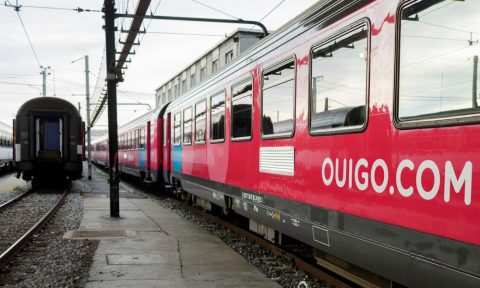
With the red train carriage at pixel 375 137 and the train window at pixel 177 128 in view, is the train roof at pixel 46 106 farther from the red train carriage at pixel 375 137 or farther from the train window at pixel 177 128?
the red train carriage at pixel 375 137

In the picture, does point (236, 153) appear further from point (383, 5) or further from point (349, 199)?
point (383, 5)

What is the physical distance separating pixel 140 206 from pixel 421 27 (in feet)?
36.9

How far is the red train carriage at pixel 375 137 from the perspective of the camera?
314cm

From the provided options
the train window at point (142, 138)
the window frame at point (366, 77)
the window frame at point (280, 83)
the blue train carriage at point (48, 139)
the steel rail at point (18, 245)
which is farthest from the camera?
the train window at point (142, 138)

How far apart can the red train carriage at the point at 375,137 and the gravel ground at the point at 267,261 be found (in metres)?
0.47

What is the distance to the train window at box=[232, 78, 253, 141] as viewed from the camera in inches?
288

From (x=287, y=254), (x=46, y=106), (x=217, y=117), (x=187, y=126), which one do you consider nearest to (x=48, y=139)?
(x=46, y=106)

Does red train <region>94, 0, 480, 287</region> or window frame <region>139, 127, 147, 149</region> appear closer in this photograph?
red train <region>94, 0, 480, 287</region>

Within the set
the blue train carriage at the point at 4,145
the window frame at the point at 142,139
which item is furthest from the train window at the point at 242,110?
the blue train carriage at the point at 4,145

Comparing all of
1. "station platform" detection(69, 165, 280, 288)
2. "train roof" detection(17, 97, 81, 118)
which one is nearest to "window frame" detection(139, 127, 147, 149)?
"train roof" detection(17, 97, 81, 118)

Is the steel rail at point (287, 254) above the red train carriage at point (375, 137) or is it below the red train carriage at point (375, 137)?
below

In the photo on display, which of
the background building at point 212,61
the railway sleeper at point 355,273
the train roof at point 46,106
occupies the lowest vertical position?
the railway sleeper at point 355,273

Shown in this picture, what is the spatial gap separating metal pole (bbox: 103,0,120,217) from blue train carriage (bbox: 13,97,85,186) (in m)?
7.06

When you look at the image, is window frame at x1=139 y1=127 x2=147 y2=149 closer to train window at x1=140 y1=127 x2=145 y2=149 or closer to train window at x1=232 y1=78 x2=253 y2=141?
train window at x1=140 y1=127 x2=145 y2=149
